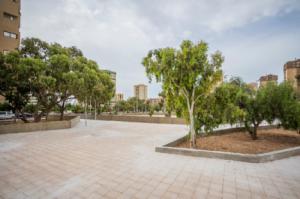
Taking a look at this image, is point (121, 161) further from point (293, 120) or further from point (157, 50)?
point (293, 120)

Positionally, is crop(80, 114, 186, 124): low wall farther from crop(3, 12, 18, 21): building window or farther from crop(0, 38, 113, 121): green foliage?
crop(3, 12, 18, 21): building window

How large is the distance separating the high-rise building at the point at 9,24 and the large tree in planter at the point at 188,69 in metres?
29.8

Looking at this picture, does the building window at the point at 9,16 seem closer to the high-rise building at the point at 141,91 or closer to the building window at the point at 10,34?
the building window at the point at 10,34

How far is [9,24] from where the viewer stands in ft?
84.7

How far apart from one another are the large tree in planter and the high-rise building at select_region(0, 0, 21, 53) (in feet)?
97.7

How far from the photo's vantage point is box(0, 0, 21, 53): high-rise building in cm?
2502

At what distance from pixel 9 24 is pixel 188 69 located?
109 feet

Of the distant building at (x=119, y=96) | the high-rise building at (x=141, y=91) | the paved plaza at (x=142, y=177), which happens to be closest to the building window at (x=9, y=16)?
the paved plaza at (x=142, y=177)

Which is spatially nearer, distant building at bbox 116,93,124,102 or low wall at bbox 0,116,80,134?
low wall at bbox 0,116,80,134

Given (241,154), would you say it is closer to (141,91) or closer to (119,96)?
(119,96)

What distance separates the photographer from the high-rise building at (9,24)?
2502 cm

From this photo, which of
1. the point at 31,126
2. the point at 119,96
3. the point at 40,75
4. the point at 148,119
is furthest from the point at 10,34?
the point at 119,96

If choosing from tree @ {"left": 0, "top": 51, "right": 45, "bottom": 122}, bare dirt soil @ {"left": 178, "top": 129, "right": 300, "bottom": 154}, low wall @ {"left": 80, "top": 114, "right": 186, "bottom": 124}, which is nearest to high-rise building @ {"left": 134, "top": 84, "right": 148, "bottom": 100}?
low wall @ {"left": 80, "top": 114, "right": 186, "bottom": 124}

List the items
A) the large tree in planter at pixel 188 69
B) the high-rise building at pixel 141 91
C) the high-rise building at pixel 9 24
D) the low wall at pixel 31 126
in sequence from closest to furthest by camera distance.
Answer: the large tree in planter at pixel 188 69 → the low wall at pixel 31 126 → the high-rise building at pixel 9 24 → the high-rise building at pixel 141 91
